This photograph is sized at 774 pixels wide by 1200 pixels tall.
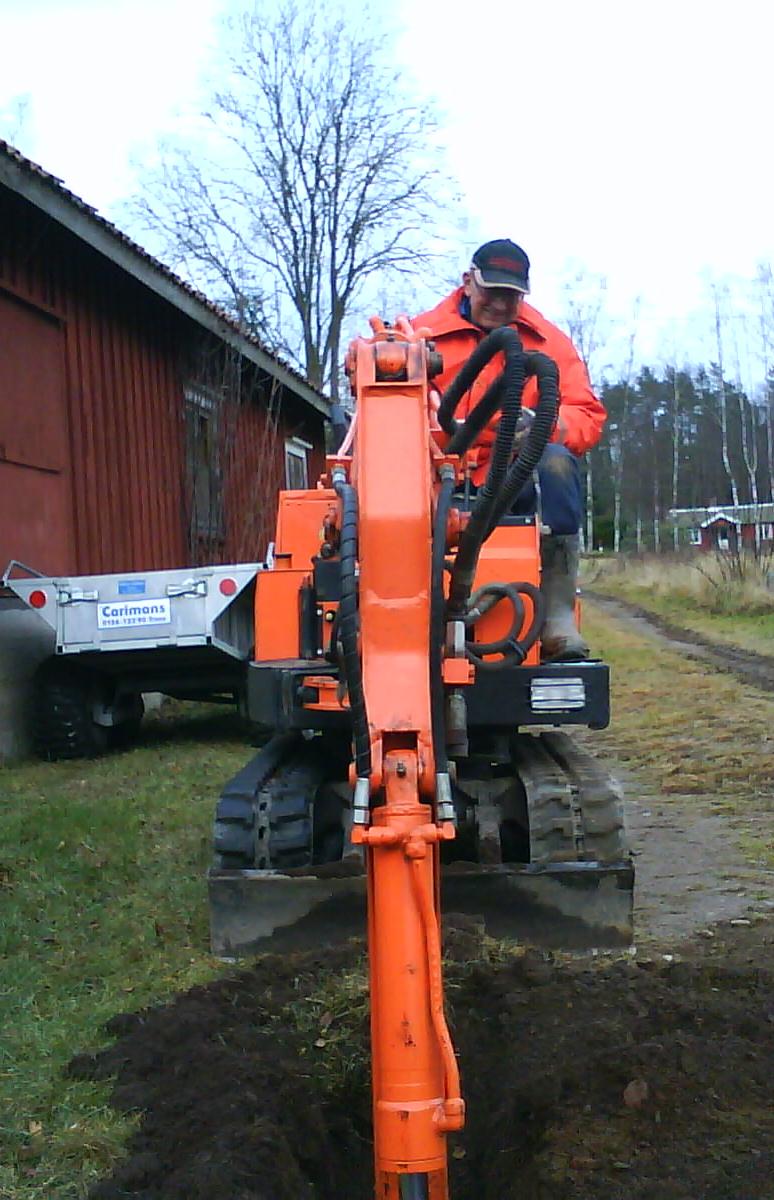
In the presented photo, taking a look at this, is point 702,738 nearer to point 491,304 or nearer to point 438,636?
point 491,304

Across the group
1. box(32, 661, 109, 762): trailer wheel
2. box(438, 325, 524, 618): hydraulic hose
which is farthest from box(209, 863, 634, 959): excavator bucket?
box(32, 661, 109, 762): trailer wheel

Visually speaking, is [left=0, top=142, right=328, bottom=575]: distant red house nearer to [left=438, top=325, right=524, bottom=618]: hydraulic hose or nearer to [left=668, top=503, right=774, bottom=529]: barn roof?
[left=438, top=325, right=524, bottom=618]: hydraulic hose

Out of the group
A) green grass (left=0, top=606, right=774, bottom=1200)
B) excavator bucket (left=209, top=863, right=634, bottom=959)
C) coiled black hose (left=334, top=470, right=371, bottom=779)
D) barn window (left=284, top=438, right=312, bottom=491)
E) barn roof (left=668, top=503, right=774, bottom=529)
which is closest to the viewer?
coiled black hose (left=334, top=470, right=371, bottom=779)

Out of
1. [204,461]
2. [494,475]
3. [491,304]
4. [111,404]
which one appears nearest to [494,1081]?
[494,475]

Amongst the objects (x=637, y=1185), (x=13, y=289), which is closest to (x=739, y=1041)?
(x=637, y=1185)

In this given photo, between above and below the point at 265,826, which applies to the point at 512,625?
above

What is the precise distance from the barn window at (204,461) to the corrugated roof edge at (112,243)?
71 centimetres

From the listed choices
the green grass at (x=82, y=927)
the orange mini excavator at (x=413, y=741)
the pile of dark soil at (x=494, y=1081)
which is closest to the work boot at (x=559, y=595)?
the orange mini excavator at (x=413, y=741)

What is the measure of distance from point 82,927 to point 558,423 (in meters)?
2.64

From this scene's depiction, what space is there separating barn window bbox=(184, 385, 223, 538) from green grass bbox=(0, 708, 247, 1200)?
5507mm

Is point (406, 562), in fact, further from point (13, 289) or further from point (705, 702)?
point (705, 702)

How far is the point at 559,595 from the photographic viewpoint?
481 cm

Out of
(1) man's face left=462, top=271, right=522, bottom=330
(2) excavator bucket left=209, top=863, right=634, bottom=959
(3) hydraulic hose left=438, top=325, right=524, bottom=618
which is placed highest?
(1) man's face left=462, top=271, right=522, bottom=330

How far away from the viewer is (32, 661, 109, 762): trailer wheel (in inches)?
368
